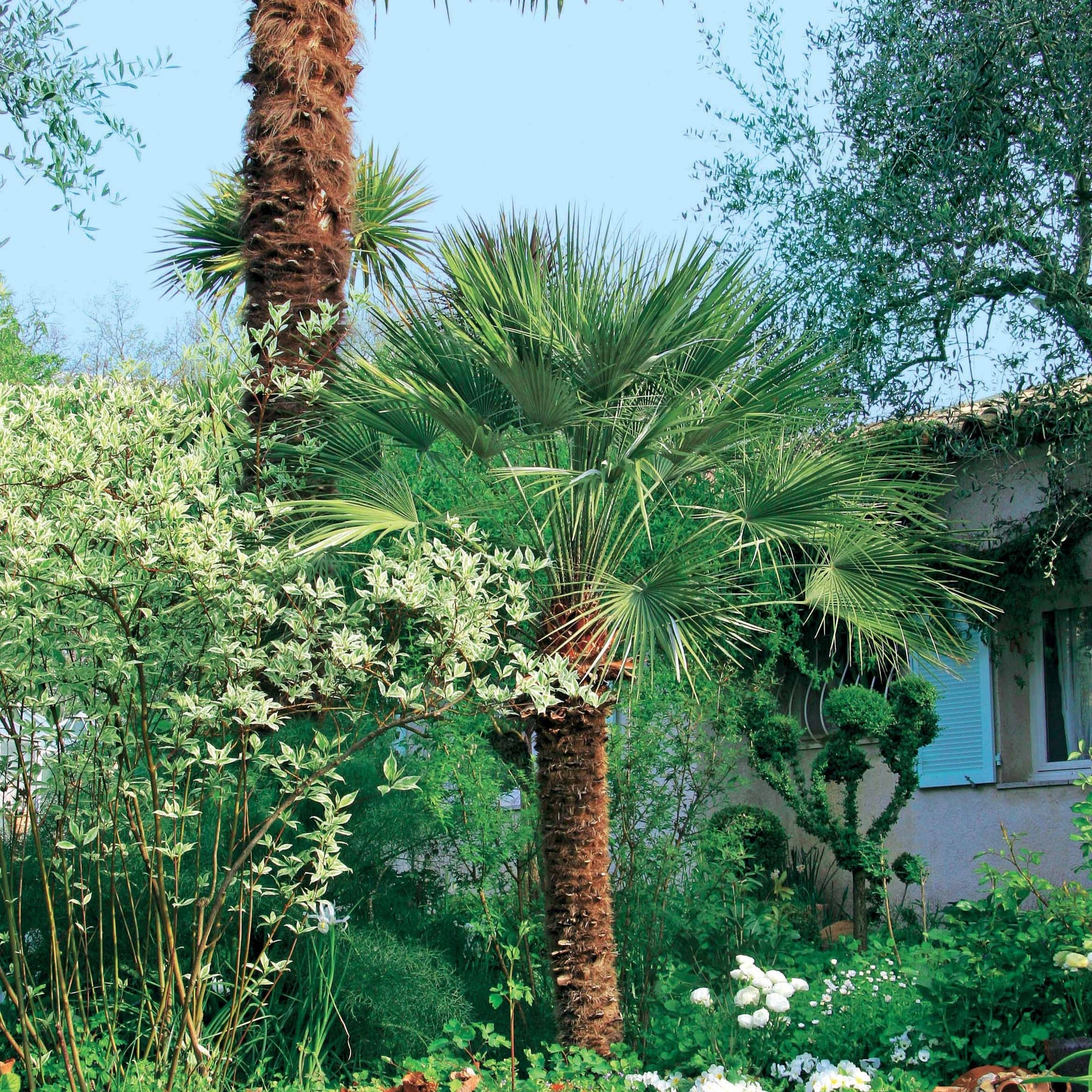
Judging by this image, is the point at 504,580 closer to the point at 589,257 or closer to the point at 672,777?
the point at 589,257

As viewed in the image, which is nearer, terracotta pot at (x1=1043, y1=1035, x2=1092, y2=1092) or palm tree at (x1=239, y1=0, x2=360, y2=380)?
terracotta pot at (x1=1043, y1=1035, x2=1092, y2=1092)

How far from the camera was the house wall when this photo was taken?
374 inches

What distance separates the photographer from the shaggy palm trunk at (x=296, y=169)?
7.62 m

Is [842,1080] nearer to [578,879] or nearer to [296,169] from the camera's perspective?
[578,879]

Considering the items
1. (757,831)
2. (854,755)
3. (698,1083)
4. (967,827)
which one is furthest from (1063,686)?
(698,1083)

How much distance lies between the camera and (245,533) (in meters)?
5.70

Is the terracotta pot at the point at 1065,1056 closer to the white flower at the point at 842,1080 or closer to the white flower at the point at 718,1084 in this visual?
the white flower at the point at 842,1080

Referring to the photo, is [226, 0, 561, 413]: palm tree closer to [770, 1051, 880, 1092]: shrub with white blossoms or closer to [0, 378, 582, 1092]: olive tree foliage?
[0, 378, 582, 1092]: olive tree foliage

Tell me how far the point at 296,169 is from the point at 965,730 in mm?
7057

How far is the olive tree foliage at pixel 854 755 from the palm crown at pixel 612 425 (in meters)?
1.47

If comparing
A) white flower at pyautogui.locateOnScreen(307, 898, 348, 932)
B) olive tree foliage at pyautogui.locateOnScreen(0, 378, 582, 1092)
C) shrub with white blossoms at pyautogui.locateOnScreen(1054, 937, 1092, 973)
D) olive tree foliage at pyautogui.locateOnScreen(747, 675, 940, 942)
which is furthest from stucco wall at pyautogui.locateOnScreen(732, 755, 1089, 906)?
olive tree foliage at pyautogui.locateOnScreen(0, 378, 582, 1092)

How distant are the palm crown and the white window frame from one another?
3328 millimetres

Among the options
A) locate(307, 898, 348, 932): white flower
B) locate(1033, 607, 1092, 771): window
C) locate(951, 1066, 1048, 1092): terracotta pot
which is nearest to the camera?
locate(951, 1066, 1048, 1092): terracotta pot

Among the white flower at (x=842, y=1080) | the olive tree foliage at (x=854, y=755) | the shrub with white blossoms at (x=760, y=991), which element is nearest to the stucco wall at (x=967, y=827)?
the olive tree foliage at (x=854, y=755)
